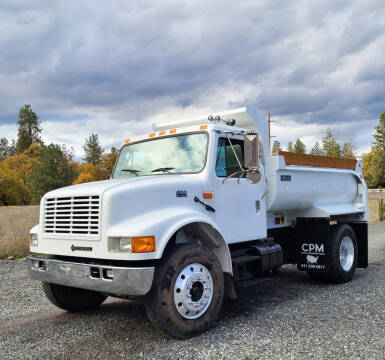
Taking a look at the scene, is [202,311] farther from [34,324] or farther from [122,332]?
[34,324]

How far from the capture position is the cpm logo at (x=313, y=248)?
7445 mm

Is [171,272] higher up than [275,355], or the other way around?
[171,272]

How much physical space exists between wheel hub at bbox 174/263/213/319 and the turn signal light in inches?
20.3

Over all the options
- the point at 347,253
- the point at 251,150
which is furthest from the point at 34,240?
the point at 347,253

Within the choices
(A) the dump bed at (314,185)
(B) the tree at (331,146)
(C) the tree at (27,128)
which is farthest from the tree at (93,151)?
(A) the dump bed at (314,185)

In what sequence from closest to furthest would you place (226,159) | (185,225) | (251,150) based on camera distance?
(185,225) → (251,150) → (226,159)

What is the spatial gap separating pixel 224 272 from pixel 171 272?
101 cm

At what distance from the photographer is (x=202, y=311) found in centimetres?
478

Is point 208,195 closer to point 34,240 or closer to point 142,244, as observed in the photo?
point 142,244

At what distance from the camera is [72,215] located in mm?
4801

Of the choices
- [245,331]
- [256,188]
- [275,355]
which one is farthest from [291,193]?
[275,355]

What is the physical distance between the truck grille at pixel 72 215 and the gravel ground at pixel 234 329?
1235 mm

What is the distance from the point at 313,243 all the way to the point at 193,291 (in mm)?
3513

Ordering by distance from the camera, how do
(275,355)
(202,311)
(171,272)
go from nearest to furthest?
(275,355) < (171,272) < (202,311)
